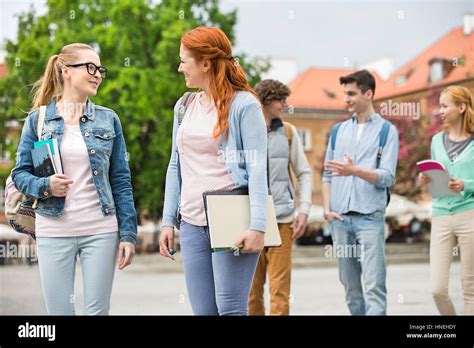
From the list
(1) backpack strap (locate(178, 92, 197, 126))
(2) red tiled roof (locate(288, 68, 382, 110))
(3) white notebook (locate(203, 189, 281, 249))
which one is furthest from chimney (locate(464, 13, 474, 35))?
(2) red tiled roof (locate(288, 68, 382, 110))

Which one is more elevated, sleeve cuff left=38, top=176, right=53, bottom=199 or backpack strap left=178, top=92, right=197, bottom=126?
backpack strap left=178, top=92, right=197, bottom=126

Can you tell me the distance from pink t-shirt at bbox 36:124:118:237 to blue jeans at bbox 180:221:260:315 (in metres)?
0.45

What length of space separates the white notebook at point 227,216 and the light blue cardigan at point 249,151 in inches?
2.6

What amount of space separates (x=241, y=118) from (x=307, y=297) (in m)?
7.37

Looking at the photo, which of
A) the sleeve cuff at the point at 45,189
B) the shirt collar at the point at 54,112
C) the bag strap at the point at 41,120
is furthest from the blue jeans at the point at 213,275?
the bag strap at the point at 41,120

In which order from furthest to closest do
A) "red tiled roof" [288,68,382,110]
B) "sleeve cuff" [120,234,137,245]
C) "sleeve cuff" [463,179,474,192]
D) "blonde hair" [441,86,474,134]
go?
"red tiled roof" [288,68,382,110] < "blonde hair" [441,86,474,134] < "sleeve cuff" [463,179,474,192] < "sleeve cuff" [120,234,137,245]

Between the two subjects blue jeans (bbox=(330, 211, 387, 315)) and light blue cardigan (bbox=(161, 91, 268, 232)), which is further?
blue jeans (bbox=(330, 211, 387, 315))

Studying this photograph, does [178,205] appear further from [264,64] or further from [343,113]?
[343,113]

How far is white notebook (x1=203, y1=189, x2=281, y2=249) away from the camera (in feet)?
11.9

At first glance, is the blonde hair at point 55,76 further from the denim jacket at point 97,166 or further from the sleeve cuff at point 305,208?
the sleeve cuff at point 305,208

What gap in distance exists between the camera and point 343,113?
26125 millimetres

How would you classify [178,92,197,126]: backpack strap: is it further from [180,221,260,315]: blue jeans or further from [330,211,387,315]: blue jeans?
[330,211,387,315]: blue jeans

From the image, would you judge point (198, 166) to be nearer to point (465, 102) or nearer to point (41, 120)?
point (41, 120)

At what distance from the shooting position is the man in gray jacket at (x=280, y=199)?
5.52 m
